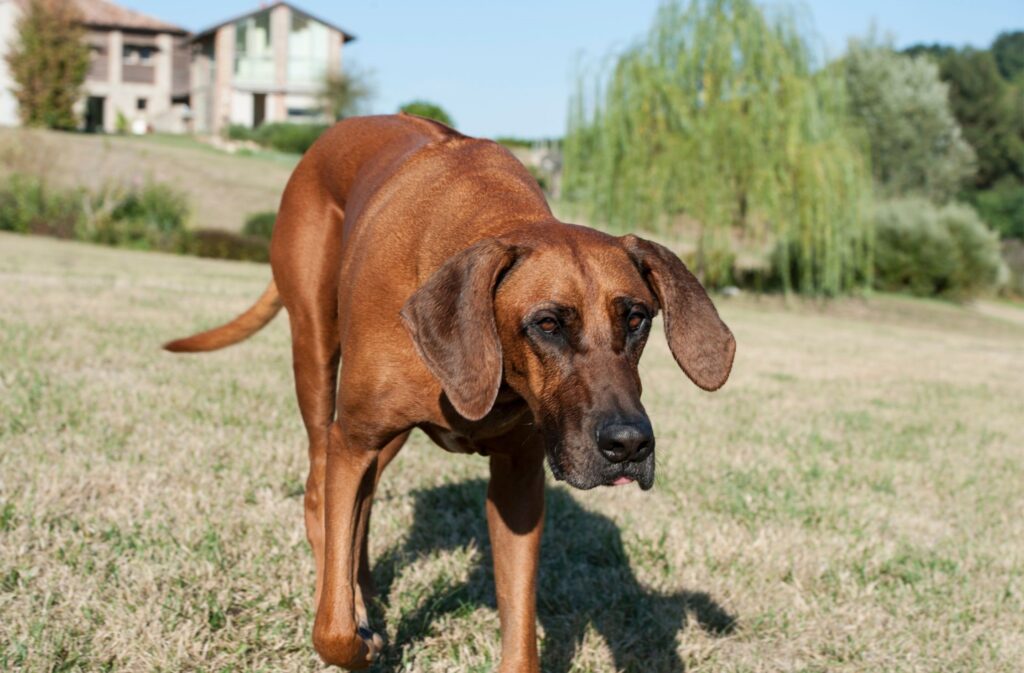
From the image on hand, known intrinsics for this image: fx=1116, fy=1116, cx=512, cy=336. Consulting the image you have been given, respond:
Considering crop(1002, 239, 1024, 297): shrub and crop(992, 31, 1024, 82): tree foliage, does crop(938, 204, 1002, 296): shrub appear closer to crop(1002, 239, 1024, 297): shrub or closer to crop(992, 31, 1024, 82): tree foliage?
crop(1002, 239, 1024, 297): shrub

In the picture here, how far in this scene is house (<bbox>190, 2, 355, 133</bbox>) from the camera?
5809 centimetres

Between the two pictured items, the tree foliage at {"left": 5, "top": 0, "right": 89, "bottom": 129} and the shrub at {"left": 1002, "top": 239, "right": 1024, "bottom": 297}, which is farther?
the tree foliage at {"left": 5, "top": 0, "right": 89, "bottom": 129}

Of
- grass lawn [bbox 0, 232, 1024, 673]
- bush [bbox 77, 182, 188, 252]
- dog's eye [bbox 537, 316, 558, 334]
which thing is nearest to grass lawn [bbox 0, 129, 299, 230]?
bush [bbox 77, 182, 188, 252]

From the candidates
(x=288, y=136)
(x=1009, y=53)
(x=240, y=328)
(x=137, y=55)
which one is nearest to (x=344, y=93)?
(x=288, y=136)

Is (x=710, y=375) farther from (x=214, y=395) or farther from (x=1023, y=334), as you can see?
(x=1023, y=334)

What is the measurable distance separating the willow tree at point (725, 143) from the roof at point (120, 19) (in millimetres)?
44424

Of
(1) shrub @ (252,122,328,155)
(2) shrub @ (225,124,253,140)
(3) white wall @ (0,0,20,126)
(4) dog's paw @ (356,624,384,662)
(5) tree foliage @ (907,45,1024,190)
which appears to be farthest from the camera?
(5) tree foliage @ (907,45,1024,190)

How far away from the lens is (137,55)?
60.6 m

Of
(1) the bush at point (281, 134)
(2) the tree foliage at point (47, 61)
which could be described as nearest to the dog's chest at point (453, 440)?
(2) the tree foliage at point (47, 61)

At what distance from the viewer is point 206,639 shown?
11.3 ft

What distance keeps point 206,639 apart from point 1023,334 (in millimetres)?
21999

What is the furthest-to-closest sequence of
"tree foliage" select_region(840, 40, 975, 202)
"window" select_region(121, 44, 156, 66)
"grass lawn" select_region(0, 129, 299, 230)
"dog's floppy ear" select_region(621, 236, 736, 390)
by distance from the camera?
1. "window" select_region(121, 44, 156, 66)
2. "tree foliage" select_region(840, 40, 975, 202)
3. "grass lawn" select_region(0, 129, 299, 230)
4. "dog's floppy ear" select_region(621, 236, 736, 390)

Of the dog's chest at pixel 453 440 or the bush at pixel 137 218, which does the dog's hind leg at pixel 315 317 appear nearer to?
the dog's chest at pixel 453 440

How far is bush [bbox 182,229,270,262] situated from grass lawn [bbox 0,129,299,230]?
10.6 ft
